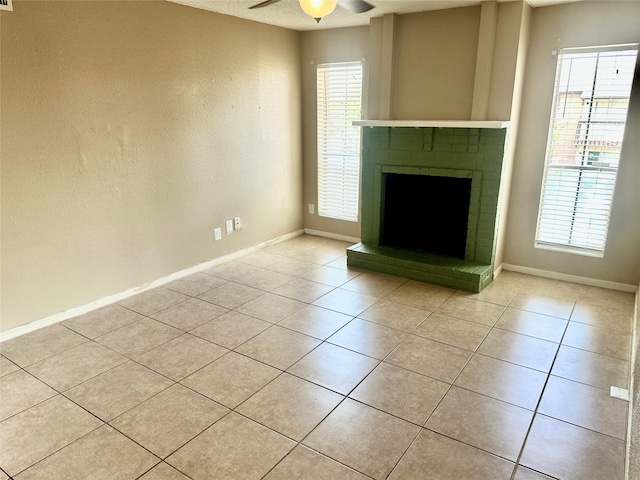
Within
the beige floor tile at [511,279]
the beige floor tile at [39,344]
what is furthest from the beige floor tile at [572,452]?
the beige floor tile at [39,344]

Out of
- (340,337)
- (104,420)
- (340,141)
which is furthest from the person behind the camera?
(340,141)

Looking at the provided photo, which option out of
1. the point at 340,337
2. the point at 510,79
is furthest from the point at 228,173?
the point at 510,79

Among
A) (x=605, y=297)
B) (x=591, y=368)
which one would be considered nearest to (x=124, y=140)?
(x=591, y=368)

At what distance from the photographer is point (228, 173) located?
4188 mm

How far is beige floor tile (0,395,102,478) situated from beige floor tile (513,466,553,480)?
1.88 meters

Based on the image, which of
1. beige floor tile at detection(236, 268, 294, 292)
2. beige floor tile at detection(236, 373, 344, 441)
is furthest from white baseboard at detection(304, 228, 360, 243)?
beige floor tile at detection(236, 373, 344, 441)

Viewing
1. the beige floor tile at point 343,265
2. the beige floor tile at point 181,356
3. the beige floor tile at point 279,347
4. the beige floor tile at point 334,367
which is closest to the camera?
the beige floor tile at point 334,367

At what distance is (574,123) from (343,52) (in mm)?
2303

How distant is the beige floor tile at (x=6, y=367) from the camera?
2452mm

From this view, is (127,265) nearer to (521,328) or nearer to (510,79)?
(521,328)

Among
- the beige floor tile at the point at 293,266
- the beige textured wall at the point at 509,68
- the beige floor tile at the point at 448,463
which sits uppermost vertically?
the beige textured wall at the point at 509,68

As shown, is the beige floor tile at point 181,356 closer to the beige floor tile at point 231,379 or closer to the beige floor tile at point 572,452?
the beige floor tile at point 231,379

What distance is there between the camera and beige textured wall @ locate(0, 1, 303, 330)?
8.89 feet

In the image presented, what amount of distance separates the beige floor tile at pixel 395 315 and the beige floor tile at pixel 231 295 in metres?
0.95
